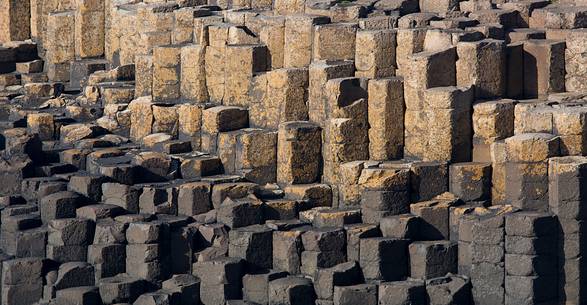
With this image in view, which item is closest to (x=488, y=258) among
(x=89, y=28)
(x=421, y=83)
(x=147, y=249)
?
(x=421, y=83)

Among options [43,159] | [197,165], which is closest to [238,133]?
[197,165]

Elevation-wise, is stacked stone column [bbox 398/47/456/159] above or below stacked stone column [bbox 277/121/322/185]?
above

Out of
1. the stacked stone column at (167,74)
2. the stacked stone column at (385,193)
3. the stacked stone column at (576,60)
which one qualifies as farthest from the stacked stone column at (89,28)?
the stacked stone column at (576,60)

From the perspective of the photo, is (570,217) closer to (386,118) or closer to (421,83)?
(421,83)

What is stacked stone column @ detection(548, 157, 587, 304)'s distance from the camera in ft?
120

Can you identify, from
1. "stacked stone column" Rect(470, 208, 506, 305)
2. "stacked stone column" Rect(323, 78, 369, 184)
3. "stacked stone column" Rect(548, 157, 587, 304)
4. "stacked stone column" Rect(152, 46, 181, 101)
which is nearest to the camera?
"stacked stone column" Rect(548, 157, 587, 304)

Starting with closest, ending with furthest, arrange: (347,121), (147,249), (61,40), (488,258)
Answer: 1. (488,258)
2. (147,249)
3. (347,121)
4. (61,40)

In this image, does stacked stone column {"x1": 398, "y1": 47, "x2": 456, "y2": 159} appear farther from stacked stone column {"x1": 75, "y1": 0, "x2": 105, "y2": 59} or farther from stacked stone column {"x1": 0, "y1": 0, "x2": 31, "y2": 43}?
stacked stone column {"x1": 0, "y1": 0, "x2": 31, "y2": 43}

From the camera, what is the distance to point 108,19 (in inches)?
1857

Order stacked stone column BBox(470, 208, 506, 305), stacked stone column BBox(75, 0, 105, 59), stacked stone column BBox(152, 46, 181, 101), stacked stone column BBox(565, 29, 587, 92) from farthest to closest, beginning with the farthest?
stacked stone column BBox(75, 0, 105, 59)
stacked stone column BBox(152, 46, 181, 101)
stacked stone column BBox(565, 29, 587, 92)
stacked stone column BBox(470, 208, 506, 305)

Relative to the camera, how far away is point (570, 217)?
121 feet

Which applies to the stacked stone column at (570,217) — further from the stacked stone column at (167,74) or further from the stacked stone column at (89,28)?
the stacked stone column at (89,28)

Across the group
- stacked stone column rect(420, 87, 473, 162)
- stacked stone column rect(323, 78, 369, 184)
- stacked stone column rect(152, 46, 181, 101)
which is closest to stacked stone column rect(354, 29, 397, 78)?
stacked stone column rect(323, 78, 369, 184)

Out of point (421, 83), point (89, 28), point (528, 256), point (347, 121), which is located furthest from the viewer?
point (89, 28)
